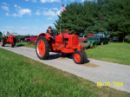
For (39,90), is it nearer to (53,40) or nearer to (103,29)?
(53,40)

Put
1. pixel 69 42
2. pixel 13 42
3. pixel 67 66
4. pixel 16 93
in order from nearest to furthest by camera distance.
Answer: pixel 16 93, pixel 67 66, pixel 69 42, pixel 13 42

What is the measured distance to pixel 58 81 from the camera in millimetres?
7965

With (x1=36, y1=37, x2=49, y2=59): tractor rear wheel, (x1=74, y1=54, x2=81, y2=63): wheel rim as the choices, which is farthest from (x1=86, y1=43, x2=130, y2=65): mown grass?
(x1=36, y1=37, x2=49, y2=59): tractor rear wheel

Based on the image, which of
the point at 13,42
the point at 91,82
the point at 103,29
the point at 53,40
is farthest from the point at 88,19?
the point at 91,82

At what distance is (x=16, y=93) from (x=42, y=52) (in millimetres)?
7523

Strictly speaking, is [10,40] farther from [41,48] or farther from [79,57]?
[79,57]

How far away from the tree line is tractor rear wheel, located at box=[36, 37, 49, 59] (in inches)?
465

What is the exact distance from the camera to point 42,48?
13977 mm

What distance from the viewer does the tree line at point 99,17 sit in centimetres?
3231

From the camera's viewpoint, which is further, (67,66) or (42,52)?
(42,52)

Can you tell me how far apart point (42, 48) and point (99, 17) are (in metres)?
29.8

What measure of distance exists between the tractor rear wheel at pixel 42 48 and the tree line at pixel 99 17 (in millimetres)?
11816

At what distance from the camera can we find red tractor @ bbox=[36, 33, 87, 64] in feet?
40.1
